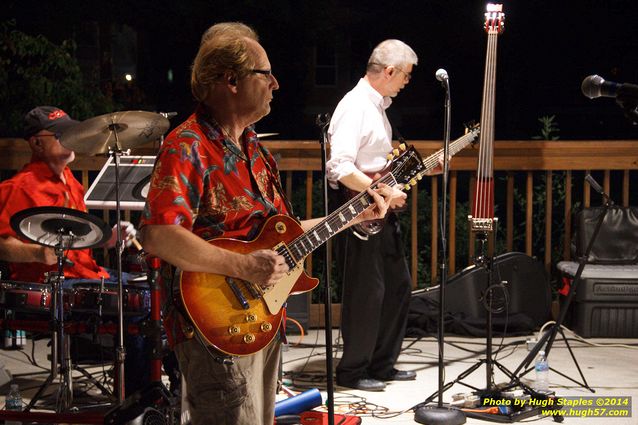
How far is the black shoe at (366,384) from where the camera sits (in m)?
5.89

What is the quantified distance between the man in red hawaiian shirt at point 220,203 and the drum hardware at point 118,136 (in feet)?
5.57

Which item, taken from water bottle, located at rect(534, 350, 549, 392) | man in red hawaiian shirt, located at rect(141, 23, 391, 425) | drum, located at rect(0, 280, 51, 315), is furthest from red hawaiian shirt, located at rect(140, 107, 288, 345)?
water bottle, located at rect(534, 350, 549, 392)

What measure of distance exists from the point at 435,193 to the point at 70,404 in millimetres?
3883

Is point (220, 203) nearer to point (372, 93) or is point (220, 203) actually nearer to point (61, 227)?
point (61, 227)

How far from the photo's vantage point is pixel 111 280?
17.4 ft

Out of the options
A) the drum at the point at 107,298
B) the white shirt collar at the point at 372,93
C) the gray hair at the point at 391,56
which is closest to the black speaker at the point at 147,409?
the drum at the point at 107,298

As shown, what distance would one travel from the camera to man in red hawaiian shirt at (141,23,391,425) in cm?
288

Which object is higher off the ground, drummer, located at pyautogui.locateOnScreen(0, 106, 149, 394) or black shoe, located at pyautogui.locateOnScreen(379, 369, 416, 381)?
drummer, located at pyautogui.locateOnScreen(0, 106, 149, 394)

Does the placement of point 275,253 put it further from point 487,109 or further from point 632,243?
point 632,243

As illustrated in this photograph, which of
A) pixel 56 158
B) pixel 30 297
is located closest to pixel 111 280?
pixel 30 297

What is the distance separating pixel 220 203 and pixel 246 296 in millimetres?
341

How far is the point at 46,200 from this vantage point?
222 inches

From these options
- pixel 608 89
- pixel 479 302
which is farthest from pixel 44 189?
pixel 479 302

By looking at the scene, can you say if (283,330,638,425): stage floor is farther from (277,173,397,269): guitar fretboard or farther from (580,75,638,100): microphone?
(580,75,638,100): microphone
